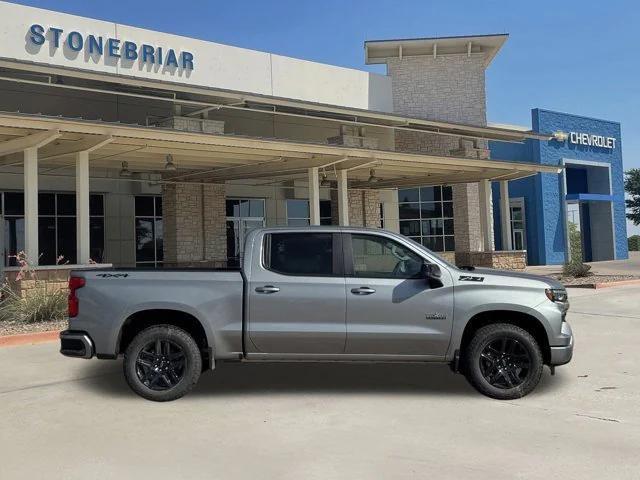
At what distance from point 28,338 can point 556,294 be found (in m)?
8.14

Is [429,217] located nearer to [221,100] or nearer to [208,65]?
[221,100]

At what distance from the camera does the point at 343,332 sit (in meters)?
6.39

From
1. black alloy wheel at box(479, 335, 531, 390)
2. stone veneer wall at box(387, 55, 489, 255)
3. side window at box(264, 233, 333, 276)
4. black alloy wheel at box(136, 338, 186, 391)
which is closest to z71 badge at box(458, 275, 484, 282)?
black alloy wheel at box(479, 335, 531, 390)

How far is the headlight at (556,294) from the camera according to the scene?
6438 mm

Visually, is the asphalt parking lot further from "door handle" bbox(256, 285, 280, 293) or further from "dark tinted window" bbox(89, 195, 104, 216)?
"dark tinted window" bbox(89, 195, 104, 216)

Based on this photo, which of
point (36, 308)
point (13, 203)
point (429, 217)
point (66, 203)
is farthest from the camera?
point (429, 217)

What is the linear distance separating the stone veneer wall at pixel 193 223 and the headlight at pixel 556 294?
15.0 m

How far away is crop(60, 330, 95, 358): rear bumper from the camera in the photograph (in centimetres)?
643

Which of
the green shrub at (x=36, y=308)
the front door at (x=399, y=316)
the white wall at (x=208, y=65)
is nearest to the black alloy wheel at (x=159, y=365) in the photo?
the front door at (x=399, y=316)

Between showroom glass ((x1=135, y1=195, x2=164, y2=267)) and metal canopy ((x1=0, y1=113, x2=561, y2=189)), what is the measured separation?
1498 mm

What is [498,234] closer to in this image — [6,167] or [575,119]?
[575,119]

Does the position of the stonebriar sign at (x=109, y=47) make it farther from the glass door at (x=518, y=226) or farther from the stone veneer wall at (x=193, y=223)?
the glass door at (x=518, y=226)

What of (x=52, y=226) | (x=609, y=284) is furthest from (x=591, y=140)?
(x=52, y=226)

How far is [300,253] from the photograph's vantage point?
6703 millimetres
